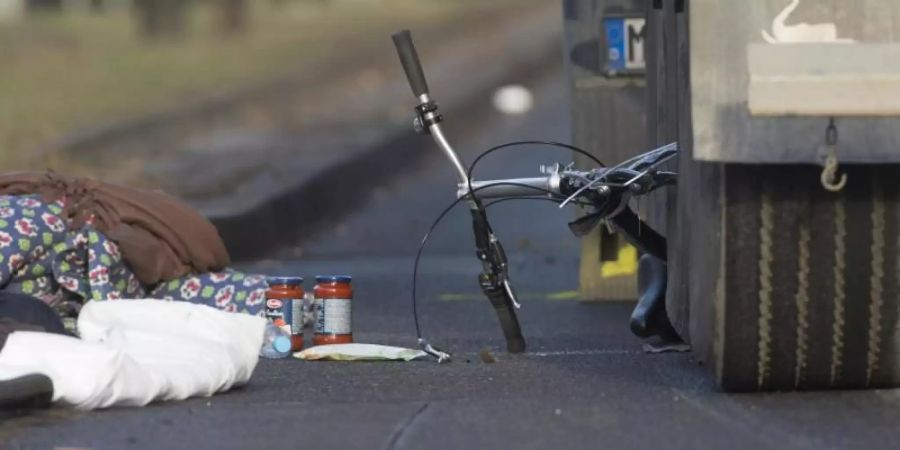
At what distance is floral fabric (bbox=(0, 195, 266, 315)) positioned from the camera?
616cm

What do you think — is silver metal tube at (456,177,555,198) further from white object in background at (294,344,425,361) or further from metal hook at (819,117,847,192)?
metal hook at (819,117,847,192)

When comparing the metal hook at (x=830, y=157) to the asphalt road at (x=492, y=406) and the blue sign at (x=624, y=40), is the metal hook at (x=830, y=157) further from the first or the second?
the blue sign at (x=624, y=40)

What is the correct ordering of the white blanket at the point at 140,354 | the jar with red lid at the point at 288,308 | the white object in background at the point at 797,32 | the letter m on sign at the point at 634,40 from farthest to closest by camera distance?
the letter m on sign at the point at 634,40 < the jar with red lid at the point at 288,308 < the white blanket at the point at 140,354 < the white object in background at the point at 797,32

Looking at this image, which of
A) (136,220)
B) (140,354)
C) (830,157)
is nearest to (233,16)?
(136,220)

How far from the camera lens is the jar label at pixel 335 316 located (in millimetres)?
6258

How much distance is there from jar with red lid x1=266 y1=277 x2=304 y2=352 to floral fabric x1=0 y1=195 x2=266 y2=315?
19.0 inches

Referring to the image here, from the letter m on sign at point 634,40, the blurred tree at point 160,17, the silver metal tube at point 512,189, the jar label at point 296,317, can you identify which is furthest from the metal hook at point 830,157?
the blurred tree at point 160,17

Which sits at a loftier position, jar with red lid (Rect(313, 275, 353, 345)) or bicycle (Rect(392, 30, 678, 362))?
bicycle (Rect(392, 30, 678, 362))

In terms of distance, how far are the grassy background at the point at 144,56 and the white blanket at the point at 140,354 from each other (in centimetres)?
750

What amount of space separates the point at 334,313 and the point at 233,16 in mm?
20903

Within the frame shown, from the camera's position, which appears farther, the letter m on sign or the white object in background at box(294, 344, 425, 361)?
the letter m on sign

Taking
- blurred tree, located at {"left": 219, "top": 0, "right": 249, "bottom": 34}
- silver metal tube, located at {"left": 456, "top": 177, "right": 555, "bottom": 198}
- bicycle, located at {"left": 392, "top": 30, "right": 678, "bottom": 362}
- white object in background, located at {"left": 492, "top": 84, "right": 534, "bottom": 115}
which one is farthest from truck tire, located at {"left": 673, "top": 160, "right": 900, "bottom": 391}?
blurred tree, located at {"left": 219, "top": 0, "right": 249, "bottom": 34}

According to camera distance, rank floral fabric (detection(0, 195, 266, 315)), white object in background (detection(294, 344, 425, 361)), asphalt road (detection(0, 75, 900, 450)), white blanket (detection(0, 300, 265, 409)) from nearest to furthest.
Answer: asphalt road (detection(0, 75, 900, 450))
white blanket (detection(0, 300, 265, 409))
white object in background (detection(294, 344, 425, 361))
floral fabric (detection(0, 195, 266, 315))

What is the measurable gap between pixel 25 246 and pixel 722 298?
2427 mm
